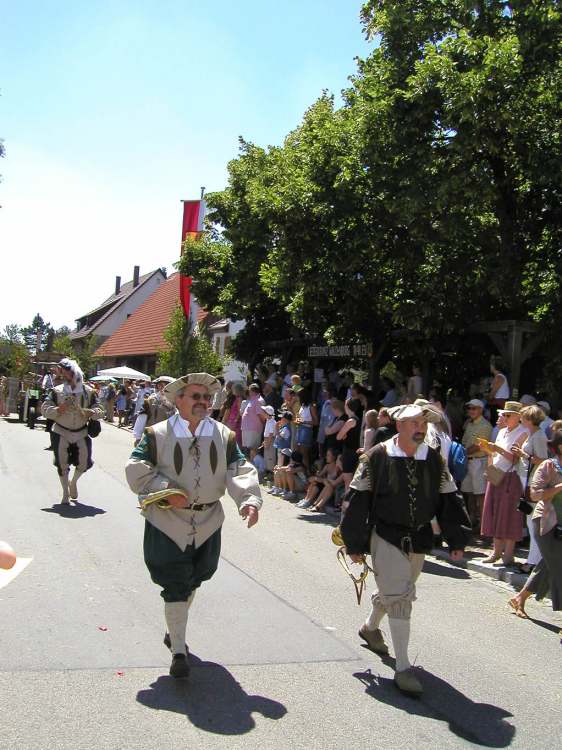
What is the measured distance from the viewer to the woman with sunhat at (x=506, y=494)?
29.6 feet

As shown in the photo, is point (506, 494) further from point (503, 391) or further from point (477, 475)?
point (503, 391)

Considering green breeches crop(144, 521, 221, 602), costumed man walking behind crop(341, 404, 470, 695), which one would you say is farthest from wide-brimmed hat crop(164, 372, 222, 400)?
costumed man walking behind crop(341, 404, 470, 695)

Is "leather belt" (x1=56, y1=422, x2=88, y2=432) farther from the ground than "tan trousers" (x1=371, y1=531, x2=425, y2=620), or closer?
farther from the ground

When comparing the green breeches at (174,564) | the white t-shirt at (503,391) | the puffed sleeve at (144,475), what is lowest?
the green breeches at (174,564)

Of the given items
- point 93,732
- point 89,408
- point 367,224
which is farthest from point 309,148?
point 93,732

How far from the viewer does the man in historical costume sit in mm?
11625

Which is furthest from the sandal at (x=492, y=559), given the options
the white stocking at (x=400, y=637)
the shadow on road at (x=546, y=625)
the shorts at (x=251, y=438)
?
the shorts at (x=251, y=438)

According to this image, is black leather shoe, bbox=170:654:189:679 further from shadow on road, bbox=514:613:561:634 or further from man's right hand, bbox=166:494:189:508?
shadow on road, bbox=514:613:561:634

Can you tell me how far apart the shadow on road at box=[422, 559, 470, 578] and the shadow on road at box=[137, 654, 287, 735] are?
14.8ft

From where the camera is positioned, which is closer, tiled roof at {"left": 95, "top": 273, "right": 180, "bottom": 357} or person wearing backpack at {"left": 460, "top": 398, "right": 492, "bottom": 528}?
person wearing backpack at {"left": 460, "top": 398, "right": 492, "bottom": 528}

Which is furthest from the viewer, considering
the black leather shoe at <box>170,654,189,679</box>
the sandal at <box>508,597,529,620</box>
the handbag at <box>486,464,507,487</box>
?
the handbag at <box>486,464,507,487</box>

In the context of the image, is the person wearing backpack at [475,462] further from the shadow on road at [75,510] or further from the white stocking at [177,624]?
the white stocking at [177,624]

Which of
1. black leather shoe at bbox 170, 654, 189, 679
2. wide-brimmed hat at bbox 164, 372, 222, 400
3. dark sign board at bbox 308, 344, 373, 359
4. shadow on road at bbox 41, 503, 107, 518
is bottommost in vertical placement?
shadow on road at bbox 41, 503, 107, 518

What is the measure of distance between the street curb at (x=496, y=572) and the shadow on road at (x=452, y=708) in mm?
3810
